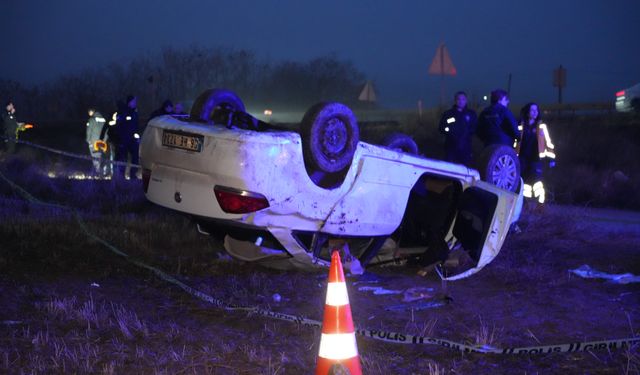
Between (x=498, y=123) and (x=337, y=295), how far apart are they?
255 inches

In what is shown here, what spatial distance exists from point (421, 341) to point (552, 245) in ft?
13.3

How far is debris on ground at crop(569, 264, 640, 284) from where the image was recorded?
6145 mm

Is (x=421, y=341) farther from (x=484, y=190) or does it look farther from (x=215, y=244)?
(x=215, y=244)

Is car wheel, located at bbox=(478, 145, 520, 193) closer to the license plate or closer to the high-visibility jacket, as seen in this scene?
the high-visibility jacket

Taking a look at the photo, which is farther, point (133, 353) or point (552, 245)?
point (552, 245)

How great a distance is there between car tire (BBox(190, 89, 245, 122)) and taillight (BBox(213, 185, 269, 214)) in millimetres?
817

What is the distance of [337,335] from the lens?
11.0 ft

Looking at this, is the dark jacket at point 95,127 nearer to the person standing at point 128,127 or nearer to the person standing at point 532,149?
the person standing at point 128,127

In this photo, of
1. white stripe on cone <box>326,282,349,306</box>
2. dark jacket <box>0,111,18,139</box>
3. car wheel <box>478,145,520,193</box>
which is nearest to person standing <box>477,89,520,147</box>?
car wheel <box>478,145,520,193</box>

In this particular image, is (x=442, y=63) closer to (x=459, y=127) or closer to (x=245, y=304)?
(x=459, y=127)

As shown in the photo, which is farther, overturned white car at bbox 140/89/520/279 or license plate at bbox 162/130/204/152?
license plate at bbox 162/130/204/152

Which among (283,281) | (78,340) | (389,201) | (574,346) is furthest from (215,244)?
(574,346)

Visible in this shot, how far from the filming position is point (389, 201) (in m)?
5.92

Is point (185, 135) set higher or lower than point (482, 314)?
higher
